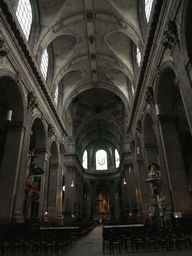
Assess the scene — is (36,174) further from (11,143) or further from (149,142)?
(149,142)

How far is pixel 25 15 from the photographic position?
12914 mm

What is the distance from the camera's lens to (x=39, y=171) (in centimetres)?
1360

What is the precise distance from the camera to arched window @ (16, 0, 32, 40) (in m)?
12.0

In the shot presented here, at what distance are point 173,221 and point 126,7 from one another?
45.5 ft

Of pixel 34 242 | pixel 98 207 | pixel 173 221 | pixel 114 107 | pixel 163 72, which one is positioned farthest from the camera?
pixel 98 207

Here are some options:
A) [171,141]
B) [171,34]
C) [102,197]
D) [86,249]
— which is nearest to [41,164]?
[86,249]

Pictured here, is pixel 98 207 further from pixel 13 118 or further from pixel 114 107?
pixel 13 118

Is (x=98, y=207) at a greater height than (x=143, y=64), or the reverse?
(x=143, y=64)

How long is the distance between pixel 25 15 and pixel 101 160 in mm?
32579

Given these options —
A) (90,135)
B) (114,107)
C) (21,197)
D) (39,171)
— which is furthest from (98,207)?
(21,197)

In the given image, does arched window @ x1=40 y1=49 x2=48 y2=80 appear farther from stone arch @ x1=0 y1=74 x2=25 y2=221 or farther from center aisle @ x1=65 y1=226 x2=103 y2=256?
center aisle @ x1=65 y1=226 x2=103 y2=256

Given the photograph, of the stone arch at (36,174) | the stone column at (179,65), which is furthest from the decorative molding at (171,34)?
the stone arch at (36,174)

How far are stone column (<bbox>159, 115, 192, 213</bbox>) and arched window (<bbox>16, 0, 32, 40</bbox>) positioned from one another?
10194 mm

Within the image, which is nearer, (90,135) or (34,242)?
(34,242)
